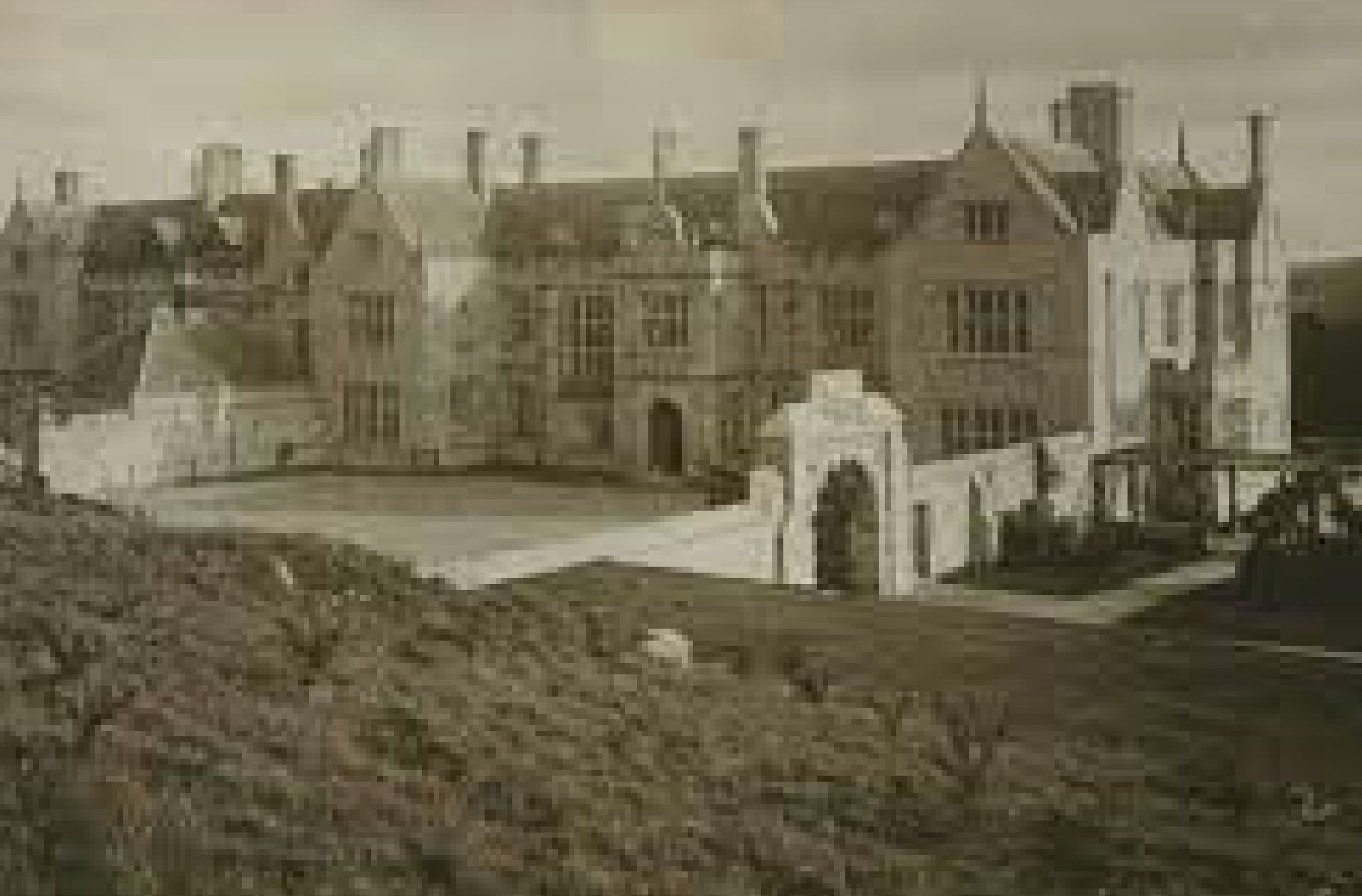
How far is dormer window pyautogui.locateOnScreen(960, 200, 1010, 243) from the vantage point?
33.9m

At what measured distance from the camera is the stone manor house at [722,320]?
112 feet

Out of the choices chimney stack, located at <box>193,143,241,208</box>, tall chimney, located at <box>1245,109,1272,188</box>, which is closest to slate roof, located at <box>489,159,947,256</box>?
tall chimney, located at <box>1245,109,1272,188</box>

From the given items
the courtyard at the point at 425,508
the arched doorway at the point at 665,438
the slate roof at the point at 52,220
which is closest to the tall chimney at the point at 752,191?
the arched doorway at the point at 665,438

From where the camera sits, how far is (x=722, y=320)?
121 feet

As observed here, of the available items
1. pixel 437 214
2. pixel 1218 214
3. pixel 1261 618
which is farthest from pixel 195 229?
pixel 1261 618

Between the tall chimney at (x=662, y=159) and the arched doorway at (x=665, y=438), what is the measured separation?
4.37 metres

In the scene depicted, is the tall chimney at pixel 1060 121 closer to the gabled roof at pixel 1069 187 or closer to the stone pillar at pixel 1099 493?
the gabled roof at pixel 1069 187

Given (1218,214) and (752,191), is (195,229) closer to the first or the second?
(752,191)

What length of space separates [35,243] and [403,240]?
50.1ft

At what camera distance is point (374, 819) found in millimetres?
11508

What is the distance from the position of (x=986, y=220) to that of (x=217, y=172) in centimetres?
2306

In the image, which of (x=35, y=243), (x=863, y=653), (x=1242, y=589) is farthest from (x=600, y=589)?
(x=35, y=243)

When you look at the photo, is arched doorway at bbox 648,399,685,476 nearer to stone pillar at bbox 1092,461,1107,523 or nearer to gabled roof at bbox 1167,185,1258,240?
stone pillar at bbox 1092,461,1107,523

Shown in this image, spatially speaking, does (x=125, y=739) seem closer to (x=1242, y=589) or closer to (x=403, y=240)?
(x=1242, y=589)
